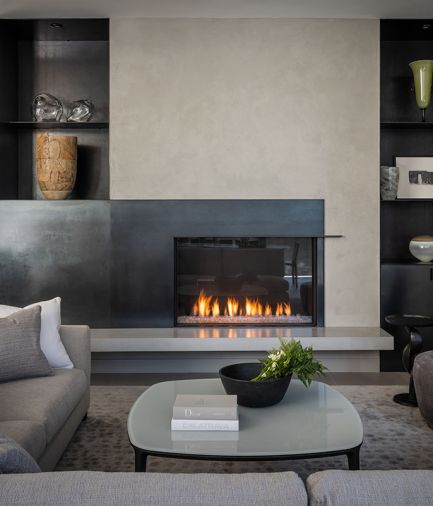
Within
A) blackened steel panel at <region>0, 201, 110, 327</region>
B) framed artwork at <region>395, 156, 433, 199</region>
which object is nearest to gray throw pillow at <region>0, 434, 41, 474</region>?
blackened steel panel at <region>0, 201, 110, 327</region>

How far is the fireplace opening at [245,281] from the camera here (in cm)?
477

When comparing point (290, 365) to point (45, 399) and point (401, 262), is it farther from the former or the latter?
point (401, 262)

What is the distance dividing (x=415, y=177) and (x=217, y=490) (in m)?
4.29

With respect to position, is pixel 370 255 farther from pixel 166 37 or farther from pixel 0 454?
pixel 0 454

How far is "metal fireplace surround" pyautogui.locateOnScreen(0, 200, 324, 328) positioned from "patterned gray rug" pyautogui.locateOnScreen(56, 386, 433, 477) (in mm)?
944

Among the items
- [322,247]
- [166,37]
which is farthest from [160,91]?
[322,247]

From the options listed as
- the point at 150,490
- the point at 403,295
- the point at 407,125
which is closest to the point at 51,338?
the point at 150,490

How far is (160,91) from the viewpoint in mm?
4617

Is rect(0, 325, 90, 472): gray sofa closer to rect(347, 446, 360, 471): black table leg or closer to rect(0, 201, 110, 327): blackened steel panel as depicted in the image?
rect(347, 446, 360, 471): black table leg

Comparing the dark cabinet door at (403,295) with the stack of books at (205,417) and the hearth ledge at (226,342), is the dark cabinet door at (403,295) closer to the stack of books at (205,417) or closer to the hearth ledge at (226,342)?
the hearth ledge at (226,342)

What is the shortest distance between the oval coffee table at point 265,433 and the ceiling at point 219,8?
2.87 meters

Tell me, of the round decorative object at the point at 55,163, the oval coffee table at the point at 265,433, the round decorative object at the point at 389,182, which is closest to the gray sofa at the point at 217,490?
the oval coffee table at the point at 265,433

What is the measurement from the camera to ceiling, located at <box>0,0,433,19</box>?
424cm

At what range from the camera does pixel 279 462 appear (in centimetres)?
285
